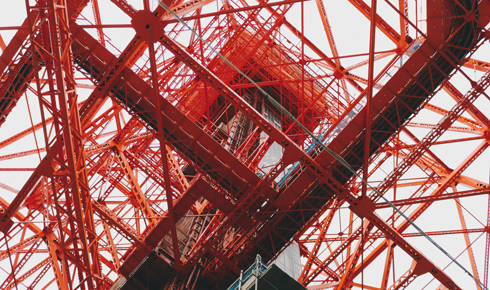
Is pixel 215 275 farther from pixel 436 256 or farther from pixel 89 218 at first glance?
pixel 436 256

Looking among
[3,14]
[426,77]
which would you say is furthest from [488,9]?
[3,14]

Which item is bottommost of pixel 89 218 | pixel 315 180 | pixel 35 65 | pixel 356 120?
pixel 89 218

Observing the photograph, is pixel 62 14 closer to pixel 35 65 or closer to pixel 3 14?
pixel 35 65

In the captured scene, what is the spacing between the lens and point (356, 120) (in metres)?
20.2

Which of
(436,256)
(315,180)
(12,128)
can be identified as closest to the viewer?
(315,180)

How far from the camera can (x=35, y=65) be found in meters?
17.9

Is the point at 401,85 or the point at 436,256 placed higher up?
the point at 401,85

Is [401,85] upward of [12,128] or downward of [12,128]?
upward

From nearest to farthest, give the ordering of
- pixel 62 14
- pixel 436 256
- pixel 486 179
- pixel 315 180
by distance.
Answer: pixel 62 14
pixel 315 180
pixel 486 179
pixel 436 256

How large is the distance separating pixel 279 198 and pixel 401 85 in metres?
6.57

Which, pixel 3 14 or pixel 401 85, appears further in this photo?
pixel 3 14

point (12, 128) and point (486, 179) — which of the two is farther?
point (12, 128)

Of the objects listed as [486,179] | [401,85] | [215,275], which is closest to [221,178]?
[215,275]

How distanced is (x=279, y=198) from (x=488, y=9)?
34.3 feet
